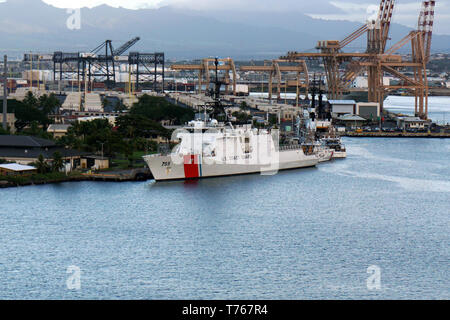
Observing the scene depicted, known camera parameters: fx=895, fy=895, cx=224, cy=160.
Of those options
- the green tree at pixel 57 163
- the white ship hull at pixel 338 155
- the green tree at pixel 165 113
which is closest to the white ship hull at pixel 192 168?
the green tree at pixel 57 163

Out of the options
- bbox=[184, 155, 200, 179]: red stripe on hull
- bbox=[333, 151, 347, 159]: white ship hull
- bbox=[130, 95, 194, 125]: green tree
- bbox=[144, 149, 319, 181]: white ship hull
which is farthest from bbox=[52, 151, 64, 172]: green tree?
bbox=[130, 95, 194, 125]: green tree

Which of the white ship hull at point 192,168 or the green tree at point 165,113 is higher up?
the green tree at point 165,113

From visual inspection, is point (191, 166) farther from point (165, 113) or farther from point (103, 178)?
point (165, 113)

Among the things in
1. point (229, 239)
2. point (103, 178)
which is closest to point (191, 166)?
point (103, 178)

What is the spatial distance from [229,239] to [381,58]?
4350 cm

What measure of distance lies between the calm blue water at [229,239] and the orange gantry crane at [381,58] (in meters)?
31.9

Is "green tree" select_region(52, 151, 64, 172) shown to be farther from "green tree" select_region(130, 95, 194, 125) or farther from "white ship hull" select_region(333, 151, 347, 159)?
"green tree" select_region(130, 95, 194, 125)

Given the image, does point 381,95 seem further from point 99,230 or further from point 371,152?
point 99,230

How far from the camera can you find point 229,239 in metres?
18.2

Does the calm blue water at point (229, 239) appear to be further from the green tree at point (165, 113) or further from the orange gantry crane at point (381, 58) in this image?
the orange gantry crane at point (381, 58)

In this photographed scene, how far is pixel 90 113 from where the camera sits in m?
49.0

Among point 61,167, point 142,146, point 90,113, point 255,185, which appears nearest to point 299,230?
point 255,185

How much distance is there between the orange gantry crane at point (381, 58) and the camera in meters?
59.0

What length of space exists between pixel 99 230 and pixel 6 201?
14.6 feet
